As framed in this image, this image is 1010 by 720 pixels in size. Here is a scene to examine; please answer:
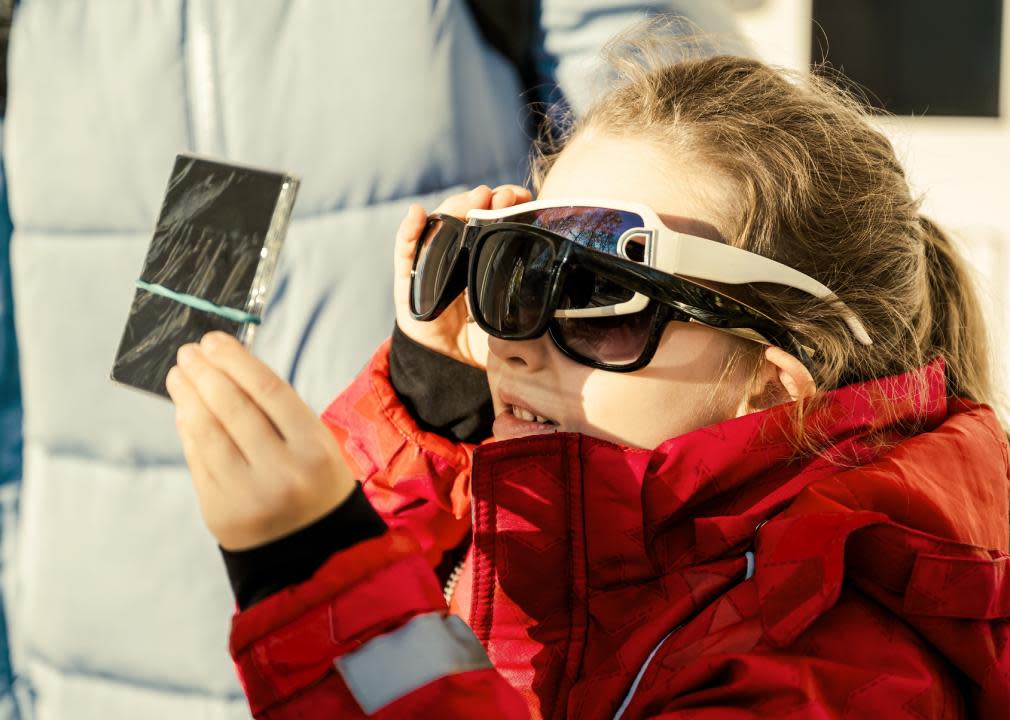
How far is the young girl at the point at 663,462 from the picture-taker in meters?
0.91

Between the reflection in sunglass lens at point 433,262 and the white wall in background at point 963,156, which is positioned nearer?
the reflection in sunglass lens at point 433,262

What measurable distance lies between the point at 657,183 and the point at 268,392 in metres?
0.55

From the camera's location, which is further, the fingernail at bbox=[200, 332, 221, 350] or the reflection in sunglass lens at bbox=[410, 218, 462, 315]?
the reflection in sunglass lens at bbox=[410, 218, 462, 315]

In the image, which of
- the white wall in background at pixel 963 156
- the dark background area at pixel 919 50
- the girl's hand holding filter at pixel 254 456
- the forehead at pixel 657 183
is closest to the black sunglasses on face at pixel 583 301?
the forehead at pixel 657 183

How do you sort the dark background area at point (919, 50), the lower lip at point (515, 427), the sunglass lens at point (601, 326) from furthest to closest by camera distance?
the dark background area at point (919, 50) → the lower lip at point (515, 427) → the sunglass lens at point (601, 326)

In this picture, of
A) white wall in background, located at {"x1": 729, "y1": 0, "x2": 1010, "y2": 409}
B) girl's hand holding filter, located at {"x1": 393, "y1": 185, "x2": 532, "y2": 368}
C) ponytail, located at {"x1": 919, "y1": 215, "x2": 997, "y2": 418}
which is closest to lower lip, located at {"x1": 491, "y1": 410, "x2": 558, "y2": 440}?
girl's hand holding filter, located at {"x1": 393, "y1": 185, "x2": 532, "y2": 368}

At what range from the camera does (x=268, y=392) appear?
3.02 ft

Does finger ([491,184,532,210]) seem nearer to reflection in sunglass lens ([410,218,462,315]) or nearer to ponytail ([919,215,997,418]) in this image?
reflection in sunglass lens ([410,218,462,315])

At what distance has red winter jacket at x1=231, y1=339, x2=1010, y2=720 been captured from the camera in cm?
90

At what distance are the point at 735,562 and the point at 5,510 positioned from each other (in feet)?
3.89

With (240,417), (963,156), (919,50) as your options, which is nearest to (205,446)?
(240,417)

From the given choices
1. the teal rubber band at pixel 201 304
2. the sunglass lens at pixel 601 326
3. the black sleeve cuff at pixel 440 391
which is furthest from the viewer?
the black sleeve cuff at pixel 440 391

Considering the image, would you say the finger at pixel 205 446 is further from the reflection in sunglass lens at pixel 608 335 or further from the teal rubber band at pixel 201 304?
the reflection in sunglass lens at pixel 608 335

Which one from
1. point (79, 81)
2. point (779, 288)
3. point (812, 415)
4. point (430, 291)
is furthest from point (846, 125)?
point (79, 81)
